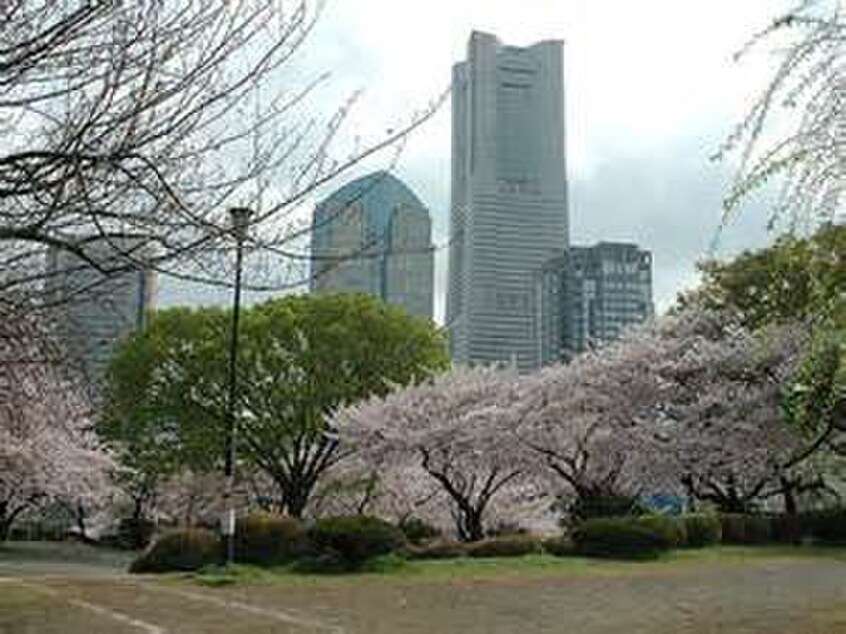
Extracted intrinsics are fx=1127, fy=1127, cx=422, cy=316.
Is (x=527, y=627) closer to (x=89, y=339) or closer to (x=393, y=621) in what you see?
(x=393, y=621)

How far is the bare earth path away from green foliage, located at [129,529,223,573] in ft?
8.83

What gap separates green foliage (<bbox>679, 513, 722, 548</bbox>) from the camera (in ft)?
80.5

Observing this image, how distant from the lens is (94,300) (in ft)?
20.7

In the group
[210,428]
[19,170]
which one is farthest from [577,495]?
[19,170]

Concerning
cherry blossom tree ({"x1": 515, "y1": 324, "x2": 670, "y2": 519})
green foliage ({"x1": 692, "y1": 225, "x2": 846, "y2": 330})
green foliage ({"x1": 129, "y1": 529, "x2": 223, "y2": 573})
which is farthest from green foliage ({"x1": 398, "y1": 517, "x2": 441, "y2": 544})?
green foliage ({"x1": 692, "y1": 225, "x2": 846, "y2": 330})

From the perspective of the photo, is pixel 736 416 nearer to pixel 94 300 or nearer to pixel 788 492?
pixel 788 492

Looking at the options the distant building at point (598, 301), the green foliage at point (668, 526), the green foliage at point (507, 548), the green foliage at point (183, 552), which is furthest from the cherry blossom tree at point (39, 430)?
the distant building at point (598, 301)

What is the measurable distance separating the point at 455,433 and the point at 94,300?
23.2 m

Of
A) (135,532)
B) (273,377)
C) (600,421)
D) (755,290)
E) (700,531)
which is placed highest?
(755,290)

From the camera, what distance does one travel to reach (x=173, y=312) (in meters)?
42.3

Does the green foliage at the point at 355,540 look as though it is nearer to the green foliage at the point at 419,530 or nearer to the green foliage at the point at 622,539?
the green foliage at the point at 622,539

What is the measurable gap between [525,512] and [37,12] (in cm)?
3112

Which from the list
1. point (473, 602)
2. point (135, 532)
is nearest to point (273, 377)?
point (135, 532)

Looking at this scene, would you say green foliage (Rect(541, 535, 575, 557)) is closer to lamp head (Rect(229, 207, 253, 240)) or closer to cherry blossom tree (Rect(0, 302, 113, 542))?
cherry blossom tree (Rect(0, 302, 113, 542))
